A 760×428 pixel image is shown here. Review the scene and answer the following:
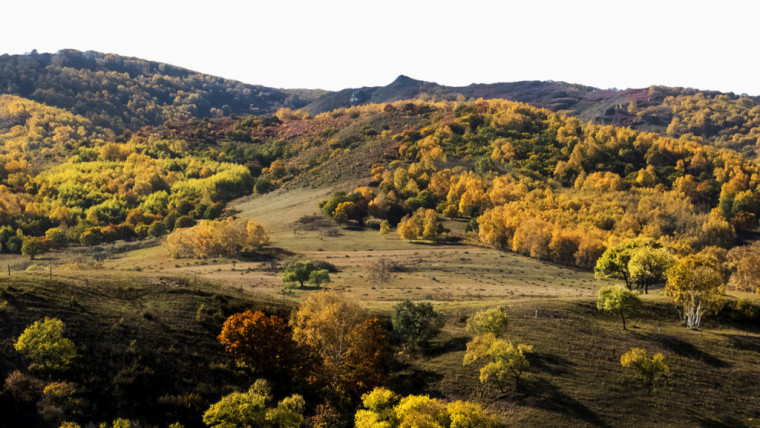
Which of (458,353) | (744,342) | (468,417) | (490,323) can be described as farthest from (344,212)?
(468,417)

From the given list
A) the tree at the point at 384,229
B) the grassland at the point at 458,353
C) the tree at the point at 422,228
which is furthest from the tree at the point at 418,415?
the tree at the point at 384,229

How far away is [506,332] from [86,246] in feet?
568

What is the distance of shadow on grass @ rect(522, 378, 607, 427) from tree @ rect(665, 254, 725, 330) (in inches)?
1079

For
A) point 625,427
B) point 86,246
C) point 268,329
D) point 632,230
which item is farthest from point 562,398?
point 86,246

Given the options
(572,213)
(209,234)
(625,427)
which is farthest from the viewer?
(572,213)

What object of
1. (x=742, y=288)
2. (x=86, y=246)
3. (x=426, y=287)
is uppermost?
(x=742, y=288)

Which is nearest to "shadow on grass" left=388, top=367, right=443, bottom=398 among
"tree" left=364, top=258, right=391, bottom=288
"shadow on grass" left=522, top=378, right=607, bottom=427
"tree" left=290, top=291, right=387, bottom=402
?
"tree" left=290, top=291, right=387, bottom=402

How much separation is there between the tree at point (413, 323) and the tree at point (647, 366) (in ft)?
77.9

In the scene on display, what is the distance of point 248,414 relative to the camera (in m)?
47.9

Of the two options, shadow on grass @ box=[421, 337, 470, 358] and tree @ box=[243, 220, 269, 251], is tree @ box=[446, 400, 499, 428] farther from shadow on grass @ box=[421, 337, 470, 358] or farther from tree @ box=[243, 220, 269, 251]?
tree @ box=[243, 220, 269, 251]

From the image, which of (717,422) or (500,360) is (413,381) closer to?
(500,360)

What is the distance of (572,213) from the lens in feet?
564

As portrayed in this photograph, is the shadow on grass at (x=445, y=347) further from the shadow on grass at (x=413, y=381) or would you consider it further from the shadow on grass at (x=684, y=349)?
the shadow on grass at (x=684, y=349)

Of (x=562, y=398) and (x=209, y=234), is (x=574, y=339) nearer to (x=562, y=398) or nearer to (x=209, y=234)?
(x=562, y=398)
